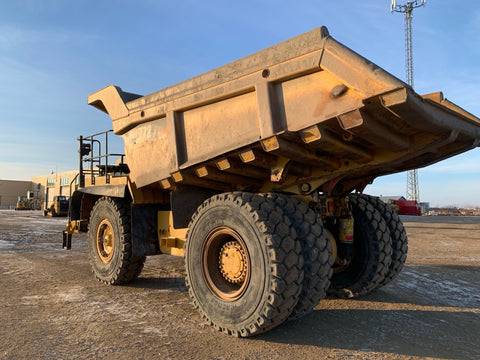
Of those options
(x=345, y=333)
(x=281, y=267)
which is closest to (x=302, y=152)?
(x=281, y=267)

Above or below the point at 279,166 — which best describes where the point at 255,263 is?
below

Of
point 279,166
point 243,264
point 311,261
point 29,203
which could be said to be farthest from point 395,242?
point 29,203

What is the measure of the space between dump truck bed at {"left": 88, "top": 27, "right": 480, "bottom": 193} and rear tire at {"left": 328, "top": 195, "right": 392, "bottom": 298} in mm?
557

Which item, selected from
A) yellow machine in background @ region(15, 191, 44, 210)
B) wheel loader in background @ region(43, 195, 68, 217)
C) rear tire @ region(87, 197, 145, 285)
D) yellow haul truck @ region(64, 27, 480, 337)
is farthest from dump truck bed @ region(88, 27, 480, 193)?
yellow machine in background @ region(15, 191, 44, 210)

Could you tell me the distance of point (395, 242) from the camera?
15.6ft

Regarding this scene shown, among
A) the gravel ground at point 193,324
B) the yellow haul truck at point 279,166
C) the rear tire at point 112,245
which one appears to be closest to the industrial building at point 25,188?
the rear tire at point 112,245

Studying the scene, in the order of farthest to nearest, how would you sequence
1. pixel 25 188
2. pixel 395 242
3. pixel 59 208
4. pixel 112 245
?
pixel 25 188 < pixel 59 208 < pixel 112 245 < pixel 395 242

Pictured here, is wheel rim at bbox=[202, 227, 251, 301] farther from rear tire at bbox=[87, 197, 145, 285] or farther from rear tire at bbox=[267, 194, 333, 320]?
rear tire at bbox=[87, 197, 145, 285]

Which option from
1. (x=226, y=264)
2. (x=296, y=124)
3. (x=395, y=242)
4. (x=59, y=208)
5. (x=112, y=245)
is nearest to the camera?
(x=296, y=124)

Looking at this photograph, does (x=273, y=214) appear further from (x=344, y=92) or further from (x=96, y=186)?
(x=96, y=186)

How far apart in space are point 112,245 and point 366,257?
3776 mm

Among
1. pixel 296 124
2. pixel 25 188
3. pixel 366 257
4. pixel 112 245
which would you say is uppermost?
pixel 25 188

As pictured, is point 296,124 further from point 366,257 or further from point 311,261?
point 366,257

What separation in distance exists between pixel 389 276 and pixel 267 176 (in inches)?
84.5
